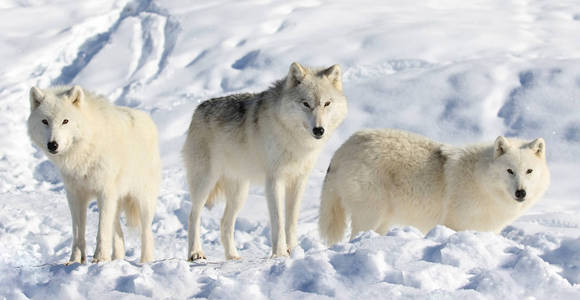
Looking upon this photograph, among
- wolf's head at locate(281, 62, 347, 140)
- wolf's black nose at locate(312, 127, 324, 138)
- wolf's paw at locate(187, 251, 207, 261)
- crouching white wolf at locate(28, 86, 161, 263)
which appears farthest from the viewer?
wolf's paw at locate(187, 251, 207, 261)

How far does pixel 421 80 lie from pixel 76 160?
41.7ft

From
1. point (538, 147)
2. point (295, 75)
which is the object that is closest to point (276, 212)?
point (295, 75)

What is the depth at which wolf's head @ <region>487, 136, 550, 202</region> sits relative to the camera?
645cm

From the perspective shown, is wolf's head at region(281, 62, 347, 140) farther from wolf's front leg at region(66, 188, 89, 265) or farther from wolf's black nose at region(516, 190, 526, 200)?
wolf's front leg at region(66, 188, 89, 265)

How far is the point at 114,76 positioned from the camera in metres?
20.1

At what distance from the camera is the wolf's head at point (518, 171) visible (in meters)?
6.45

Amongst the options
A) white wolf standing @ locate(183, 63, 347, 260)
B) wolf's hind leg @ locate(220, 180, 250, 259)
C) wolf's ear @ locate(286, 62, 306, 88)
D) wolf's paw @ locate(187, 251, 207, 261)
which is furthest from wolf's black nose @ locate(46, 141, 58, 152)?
wolf's hind leg @ locate(220, 180, 250, 259)

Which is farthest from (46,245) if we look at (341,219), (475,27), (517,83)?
(475,27)

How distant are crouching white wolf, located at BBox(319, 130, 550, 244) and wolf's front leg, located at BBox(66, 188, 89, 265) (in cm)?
249

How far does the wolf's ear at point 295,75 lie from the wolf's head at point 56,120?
1839 mm

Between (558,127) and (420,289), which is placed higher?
(420,289)

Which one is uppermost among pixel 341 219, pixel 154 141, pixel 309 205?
pixel 154 141

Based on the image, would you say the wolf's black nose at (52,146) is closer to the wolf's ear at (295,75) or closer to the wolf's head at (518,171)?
the wolf's ear at (295,75)

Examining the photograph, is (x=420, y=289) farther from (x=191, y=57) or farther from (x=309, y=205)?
(x=191, y=57)
